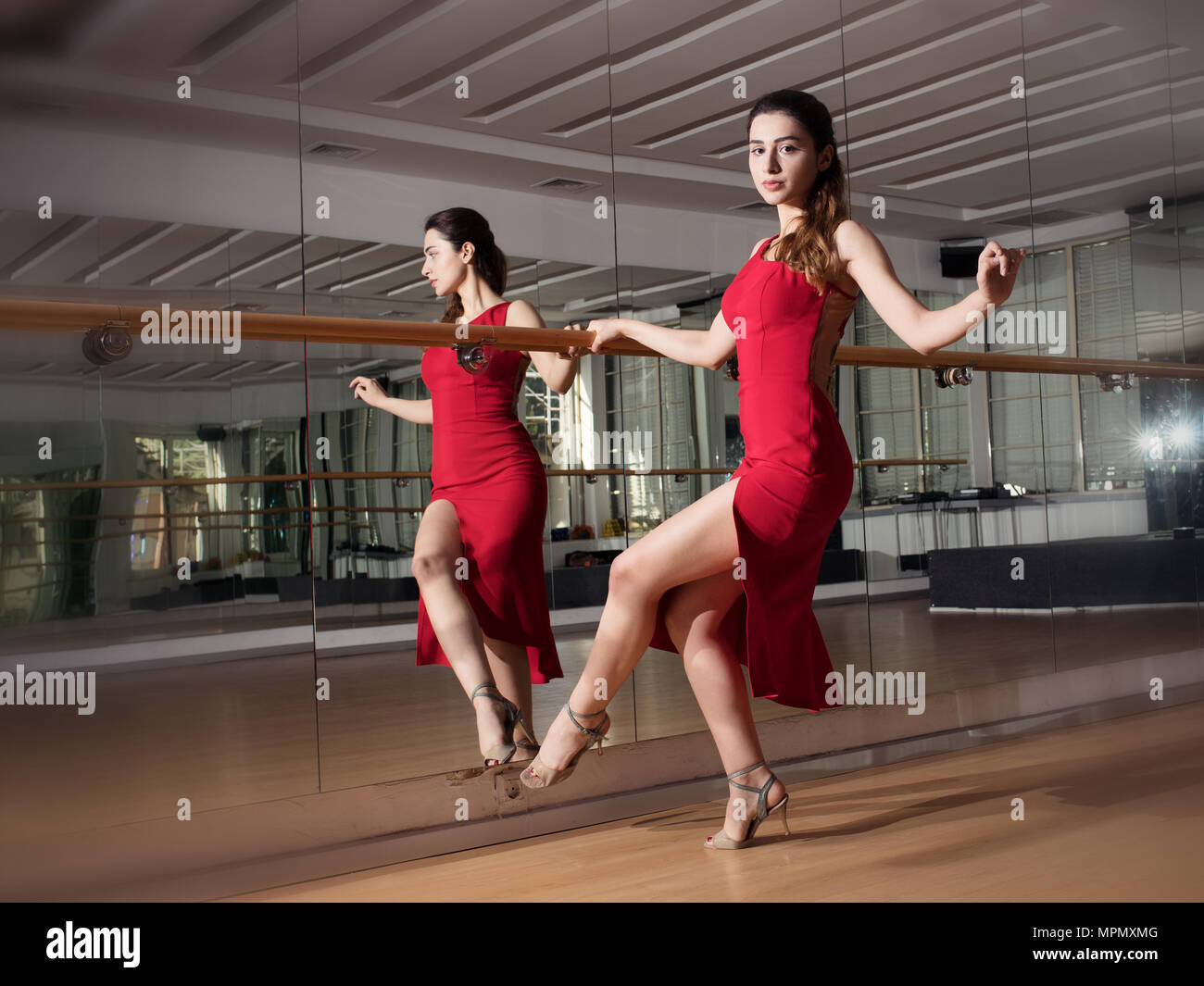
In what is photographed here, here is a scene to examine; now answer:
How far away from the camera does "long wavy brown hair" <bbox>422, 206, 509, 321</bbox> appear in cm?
278

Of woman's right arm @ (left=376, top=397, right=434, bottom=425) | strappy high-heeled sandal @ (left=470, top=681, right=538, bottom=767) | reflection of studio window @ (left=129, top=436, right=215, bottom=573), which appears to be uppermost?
woman's right arm @ (left=376, top=397, right=434, bottom=425)

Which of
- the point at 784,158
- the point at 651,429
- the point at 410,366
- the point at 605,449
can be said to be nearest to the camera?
the point at 784,158

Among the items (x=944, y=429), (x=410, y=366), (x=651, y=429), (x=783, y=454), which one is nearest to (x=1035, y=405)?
(x=944, y=429)

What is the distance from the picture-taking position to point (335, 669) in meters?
2.69

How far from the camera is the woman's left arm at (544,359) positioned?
281 centimetres

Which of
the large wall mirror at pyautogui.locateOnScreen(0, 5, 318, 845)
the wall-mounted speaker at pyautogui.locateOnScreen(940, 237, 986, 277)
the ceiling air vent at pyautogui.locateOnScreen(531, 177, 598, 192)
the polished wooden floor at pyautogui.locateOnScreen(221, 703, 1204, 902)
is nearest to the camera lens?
the polished wooden floor at pyautogui.locateOnScreen(221, 703, 1204, 902)

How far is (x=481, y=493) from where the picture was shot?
2758 mm

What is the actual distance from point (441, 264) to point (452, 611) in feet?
2.83

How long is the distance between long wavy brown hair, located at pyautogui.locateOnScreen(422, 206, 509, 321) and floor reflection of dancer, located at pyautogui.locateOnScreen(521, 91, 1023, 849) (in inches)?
27.6

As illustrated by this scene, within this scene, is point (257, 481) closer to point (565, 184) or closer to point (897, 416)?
point (565, 184)

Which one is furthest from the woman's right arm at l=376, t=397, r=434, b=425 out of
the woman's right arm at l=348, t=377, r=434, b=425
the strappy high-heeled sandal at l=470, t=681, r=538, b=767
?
the strappy high-heeled sandal at l=470, t=681, r=538, b=767

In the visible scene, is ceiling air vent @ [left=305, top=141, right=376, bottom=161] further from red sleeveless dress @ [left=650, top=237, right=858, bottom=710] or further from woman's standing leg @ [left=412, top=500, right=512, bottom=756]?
red sleeveless dress @ [left=650, top=237, right=858, bottom=710]

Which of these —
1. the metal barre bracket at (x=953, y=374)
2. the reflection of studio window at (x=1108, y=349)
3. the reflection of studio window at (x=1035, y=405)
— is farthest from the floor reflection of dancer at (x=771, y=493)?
the reflection of studio window at (x=1108, y=349)
